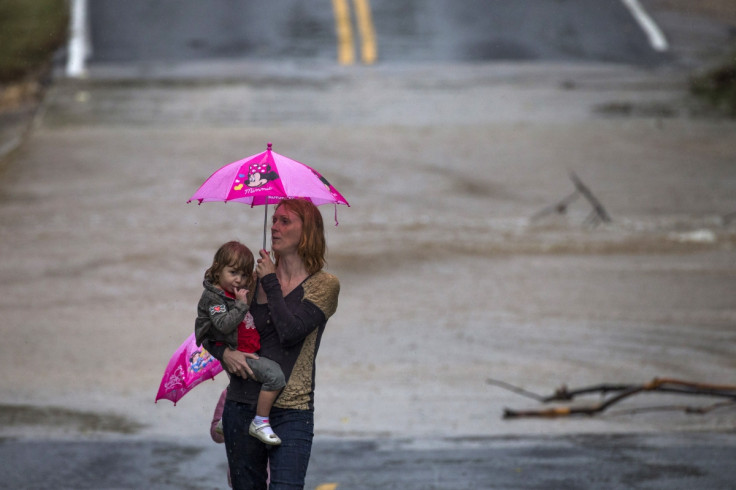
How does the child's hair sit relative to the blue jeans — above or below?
above

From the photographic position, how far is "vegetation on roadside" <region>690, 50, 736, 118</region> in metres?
17.6

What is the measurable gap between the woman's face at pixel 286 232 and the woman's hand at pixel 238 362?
1.45ft

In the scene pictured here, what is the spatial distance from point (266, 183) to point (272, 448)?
108 cm

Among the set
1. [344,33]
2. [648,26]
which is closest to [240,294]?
[344,33]

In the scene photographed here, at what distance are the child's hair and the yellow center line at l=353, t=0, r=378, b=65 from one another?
15676 millimetres

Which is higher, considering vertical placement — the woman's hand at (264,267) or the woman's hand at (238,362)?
the woman's hand at (264,267)

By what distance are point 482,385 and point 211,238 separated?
15.8 ft

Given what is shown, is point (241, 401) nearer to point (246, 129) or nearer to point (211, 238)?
point (211, 238)

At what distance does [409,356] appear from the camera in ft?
31.9

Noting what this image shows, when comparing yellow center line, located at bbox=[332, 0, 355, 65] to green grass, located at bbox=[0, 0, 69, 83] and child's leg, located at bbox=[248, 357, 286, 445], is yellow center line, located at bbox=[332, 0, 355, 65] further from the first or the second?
child's leg, located at bbox=[248, 357, 286, 445]

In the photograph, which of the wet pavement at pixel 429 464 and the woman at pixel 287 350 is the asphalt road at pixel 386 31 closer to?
the wet pavement at pixel 429 464

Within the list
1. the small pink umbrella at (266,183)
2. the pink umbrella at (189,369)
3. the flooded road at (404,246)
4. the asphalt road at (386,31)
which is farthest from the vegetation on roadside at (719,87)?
the pink umbrella at (189,369)

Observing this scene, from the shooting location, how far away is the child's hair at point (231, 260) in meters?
4.23

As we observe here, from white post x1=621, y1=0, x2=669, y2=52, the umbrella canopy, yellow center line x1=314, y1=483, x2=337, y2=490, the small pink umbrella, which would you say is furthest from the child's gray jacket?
white post x1=621, y1=0, x2=669, y2=52
